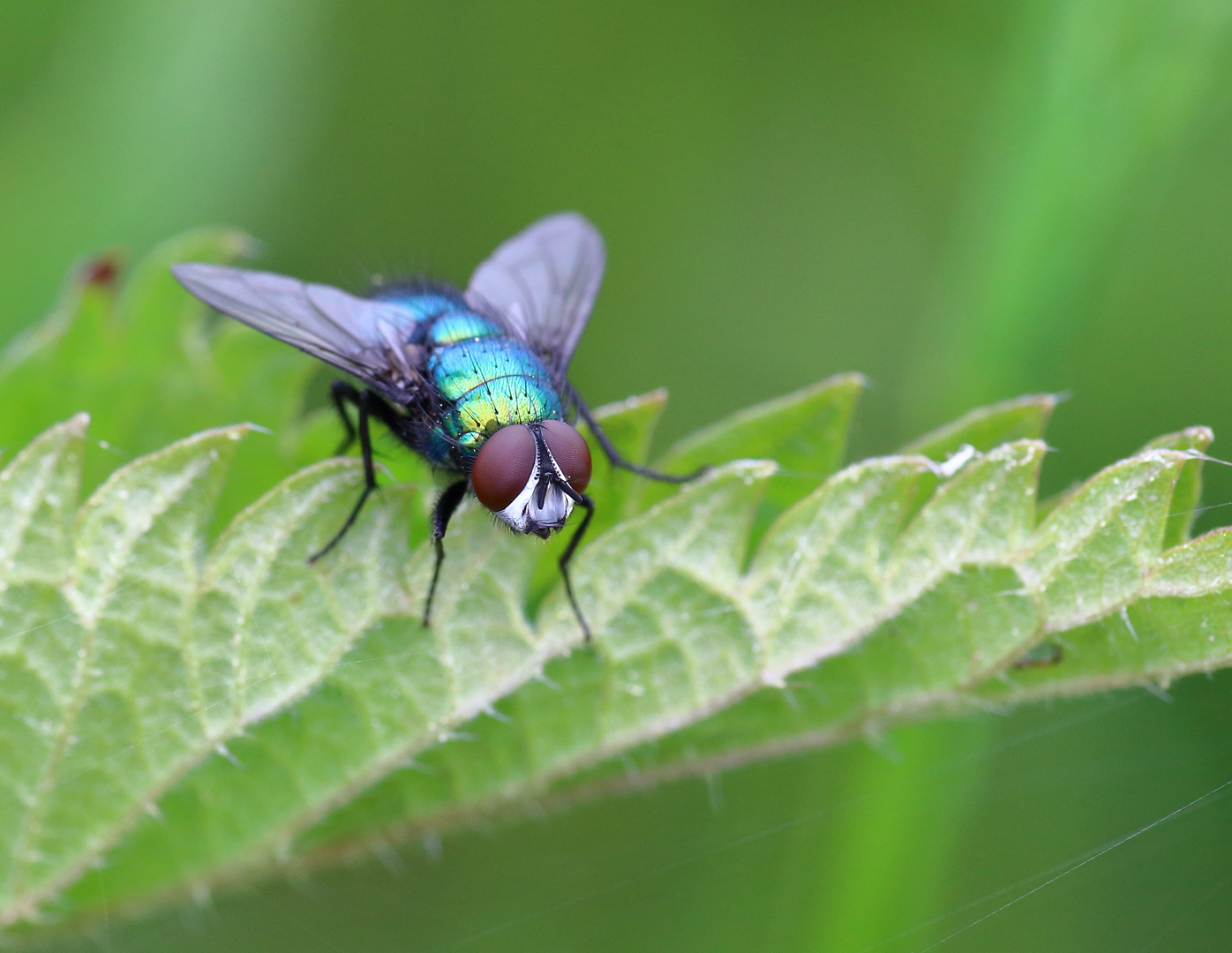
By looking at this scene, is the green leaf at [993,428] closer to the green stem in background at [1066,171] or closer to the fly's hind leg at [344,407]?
the green stem in background at [1066,171]

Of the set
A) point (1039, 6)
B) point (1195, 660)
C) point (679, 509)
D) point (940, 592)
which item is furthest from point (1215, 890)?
point (1039, 6)

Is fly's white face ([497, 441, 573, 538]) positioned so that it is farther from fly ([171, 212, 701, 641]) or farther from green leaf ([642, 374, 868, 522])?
green leaf ([642, 374, 868, 522])

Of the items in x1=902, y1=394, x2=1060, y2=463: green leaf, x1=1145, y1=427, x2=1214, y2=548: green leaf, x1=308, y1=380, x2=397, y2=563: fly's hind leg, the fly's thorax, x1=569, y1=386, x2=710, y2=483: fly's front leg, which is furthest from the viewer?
x1=308, y1=380, x2=397, y2=563: fly's hind leg

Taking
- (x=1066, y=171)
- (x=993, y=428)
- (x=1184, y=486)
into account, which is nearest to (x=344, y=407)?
(x=993, y=428)

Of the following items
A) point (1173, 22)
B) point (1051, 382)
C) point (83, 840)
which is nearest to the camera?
point (83, 840)

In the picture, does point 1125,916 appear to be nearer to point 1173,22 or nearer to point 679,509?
point 679,509

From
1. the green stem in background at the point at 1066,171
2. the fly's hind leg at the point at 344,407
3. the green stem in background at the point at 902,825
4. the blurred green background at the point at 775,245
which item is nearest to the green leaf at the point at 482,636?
the blurred green background at the point at 775,245

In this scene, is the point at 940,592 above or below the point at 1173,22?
below

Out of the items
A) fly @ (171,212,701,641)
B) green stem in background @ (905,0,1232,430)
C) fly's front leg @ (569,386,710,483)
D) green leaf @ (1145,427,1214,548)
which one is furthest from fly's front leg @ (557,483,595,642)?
green stem in background @ (905,0,1232,430)
